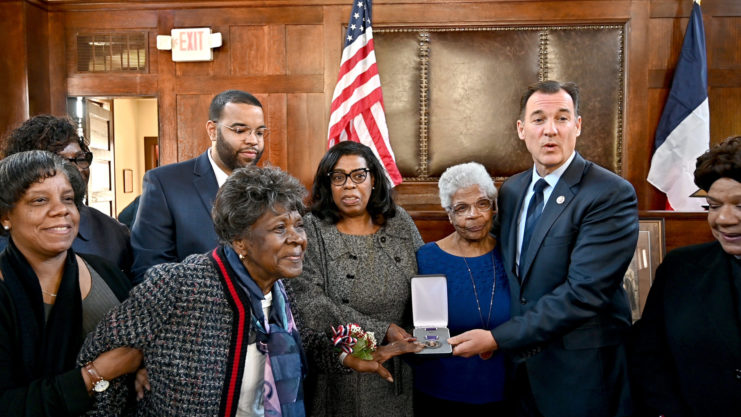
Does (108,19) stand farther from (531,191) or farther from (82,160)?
(531,191)

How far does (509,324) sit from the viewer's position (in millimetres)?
2197

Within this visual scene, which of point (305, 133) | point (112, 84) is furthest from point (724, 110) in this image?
point (112, 84)

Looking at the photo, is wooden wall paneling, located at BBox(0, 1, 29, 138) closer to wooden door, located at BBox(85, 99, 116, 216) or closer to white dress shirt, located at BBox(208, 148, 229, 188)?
wooden door, located at BBox(85, 99, 116, 216)

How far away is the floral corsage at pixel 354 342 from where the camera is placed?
208 centimetres

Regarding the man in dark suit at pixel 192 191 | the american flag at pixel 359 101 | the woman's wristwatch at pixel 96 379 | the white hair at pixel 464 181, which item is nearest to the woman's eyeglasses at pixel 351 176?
the white hair at pixel 464 181

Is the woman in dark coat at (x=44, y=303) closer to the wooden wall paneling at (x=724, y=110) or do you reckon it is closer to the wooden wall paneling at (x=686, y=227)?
the wooden wall paneling at (x=686, y=227)

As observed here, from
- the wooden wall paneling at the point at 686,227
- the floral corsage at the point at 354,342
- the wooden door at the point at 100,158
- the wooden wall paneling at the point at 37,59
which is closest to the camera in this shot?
the floral corsage at the point at 354,342

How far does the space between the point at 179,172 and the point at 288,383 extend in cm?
137

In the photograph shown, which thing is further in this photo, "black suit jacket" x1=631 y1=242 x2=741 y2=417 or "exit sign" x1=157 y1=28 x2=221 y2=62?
"exit sign" x1=157 y1=28 x2=221 y2=62

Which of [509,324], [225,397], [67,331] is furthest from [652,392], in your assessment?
[67,331]

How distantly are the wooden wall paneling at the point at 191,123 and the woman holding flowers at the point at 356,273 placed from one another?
345cm

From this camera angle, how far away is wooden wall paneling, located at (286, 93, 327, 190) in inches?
219

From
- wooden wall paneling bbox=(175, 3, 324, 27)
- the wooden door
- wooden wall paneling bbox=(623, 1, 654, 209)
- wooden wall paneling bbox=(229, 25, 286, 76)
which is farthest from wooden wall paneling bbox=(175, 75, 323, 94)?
wooden wall paneling bbox=(623, 1, 654, 209)

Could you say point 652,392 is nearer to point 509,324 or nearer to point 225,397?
point 509,324
